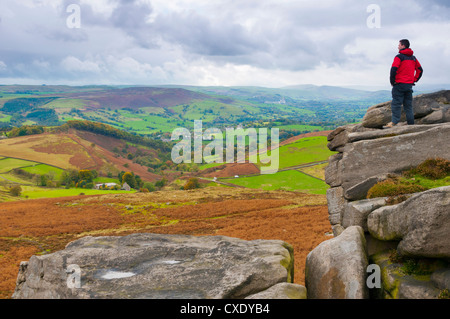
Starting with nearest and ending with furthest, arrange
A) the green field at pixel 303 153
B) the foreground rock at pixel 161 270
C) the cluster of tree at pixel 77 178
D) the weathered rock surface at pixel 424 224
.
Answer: the weathered rock surface at pixel 424 224
the foreground rock at pixel 161 270
the cluster of tree at pixel 77 178
the green field at pixel 303 153

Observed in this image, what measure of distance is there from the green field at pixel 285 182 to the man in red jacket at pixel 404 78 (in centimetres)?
8301

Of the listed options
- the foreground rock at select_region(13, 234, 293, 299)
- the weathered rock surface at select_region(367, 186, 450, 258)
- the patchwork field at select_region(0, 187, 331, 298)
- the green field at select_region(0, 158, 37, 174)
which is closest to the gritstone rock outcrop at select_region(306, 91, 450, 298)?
the weathered rock surface at select_region(367, 186, 450, 258)

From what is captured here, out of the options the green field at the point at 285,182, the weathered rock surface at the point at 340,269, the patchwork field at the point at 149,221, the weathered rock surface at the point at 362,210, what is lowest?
the green field at the point at 285,182

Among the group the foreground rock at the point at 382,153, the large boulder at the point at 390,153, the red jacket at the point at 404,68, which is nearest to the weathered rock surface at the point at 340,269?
the foreground rock at the point at 382,153

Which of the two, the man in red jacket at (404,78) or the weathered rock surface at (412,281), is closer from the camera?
the weathered rock surface at (412,281)

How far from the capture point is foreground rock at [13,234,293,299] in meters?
11.7

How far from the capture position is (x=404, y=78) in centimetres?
1873

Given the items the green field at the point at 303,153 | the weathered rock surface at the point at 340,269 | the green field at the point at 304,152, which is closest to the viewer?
the weathered rock surface at the point at 340,269

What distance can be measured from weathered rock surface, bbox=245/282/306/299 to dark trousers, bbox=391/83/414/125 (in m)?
13.8

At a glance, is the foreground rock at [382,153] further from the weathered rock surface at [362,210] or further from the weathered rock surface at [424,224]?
the weathered rock surface at [424,224]

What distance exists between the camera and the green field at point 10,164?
157m

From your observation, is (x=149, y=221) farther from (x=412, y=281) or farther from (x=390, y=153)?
(x=412, y=281)

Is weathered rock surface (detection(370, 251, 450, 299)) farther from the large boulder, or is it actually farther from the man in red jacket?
the man in red jacket

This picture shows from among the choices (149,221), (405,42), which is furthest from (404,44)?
(149,221)
